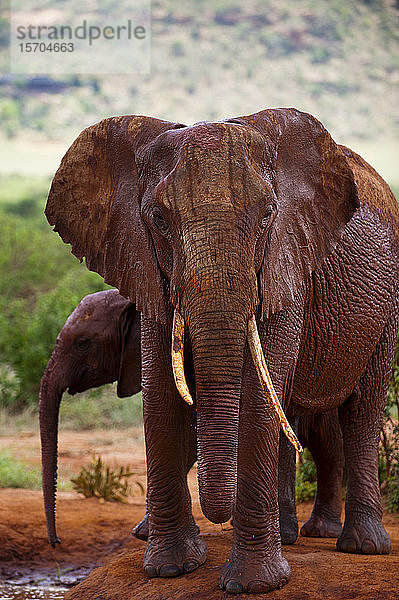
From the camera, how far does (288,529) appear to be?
596 cm

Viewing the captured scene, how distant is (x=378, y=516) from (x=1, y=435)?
844 centimetres

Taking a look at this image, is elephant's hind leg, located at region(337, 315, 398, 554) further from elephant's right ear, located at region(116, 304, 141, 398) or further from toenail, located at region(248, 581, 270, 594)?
elephant's right ear, located at region(116, 304, 141, 398)

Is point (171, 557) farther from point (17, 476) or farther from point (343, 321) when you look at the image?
point (17, 476)

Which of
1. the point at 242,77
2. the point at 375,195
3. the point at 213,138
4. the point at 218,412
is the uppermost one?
the point at 242,77

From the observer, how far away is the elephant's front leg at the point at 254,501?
14.7 feet

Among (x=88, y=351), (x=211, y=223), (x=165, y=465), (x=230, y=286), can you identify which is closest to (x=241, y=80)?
(x=88, y=351)

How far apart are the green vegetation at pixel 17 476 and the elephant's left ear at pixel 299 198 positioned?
5433mm

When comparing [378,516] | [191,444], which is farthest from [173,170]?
[378,516]

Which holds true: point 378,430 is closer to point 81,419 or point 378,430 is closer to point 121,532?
point 121,532

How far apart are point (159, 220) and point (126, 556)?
224 centimetres

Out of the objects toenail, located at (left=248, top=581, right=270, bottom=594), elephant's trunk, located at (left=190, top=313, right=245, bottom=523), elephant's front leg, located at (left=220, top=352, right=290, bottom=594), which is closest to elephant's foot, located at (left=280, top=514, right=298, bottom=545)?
elephant's front leg, located at (left=220, top=352, right=290, bottom=594)

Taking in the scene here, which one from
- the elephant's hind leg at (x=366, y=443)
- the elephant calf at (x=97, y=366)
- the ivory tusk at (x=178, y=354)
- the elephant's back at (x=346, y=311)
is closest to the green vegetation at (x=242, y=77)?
the elephant calf at (x=97, y=366)

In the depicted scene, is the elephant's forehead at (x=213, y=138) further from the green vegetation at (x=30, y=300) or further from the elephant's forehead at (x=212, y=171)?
the green vegetation at (x=30, y=300)

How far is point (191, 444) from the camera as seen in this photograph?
5.94 metres
